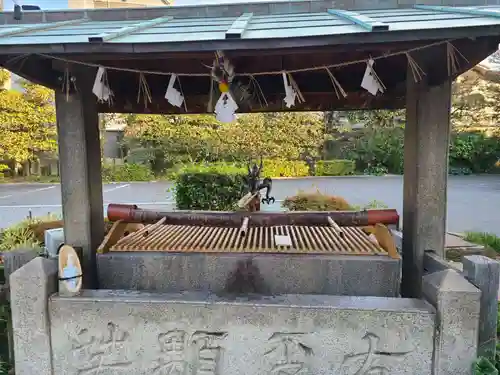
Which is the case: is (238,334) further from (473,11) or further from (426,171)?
(473,11)

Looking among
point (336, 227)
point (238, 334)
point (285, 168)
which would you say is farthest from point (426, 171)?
point (285, 168)

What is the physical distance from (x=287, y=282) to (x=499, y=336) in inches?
91.1

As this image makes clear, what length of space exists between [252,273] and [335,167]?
19.7 m

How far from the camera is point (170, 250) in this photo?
3871mm

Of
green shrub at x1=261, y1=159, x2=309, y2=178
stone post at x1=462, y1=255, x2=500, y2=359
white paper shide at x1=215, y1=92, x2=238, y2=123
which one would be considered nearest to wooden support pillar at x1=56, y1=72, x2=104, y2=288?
white paper shide at x1=215, y1=92, x2=238, y2=123

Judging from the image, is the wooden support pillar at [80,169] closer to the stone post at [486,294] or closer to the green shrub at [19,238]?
the green shrub at [19,238]

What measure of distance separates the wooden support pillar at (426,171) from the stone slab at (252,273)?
0.88 ft

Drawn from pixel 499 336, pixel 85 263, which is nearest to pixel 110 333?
pixel 85 263

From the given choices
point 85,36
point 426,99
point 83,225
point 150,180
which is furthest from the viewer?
point 150,180

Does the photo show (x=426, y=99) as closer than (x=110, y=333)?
No

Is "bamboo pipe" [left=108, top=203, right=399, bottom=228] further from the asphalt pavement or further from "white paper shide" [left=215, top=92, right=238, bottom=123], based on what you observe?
the asphalt pavement

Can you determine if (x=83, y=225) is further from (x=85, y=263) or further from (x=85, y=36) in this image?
(x=85, y=36)

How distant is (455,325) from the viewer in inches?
105

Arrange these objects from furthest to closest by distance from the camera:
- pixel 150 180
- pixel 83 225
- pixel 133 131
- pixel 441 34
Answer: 1. pixel 150 180
2. pixel 133 131
3. pixel 83 225
4. pixel 441 34
